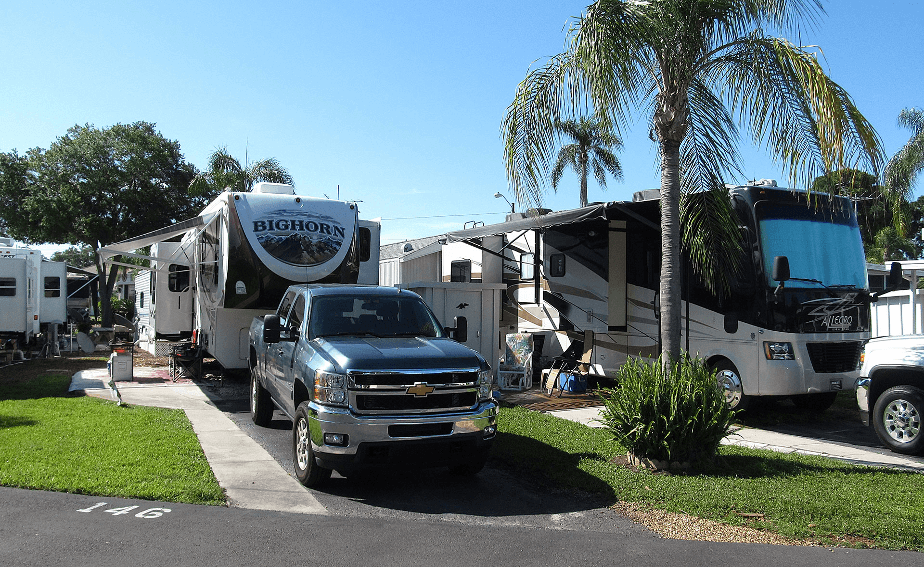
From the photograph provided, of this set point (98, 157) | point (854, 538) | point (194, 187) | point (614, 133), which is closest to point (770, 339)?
point (614, 133)

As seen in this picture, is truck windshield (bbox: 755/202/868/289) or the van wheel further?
the van wheel

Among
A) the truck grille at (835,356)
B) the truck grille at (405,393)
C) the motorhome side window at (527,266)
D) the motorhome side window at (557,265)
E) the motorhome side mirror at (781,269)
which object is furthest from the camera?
the motorhome side window at (527,266)

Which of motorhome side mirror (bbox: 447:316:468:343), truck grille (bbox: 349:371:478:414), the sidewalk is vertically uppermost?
motorhome side mirror (bbox: 447:316:468:343)

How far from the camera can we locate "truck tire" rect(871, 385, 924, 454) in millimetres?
8094

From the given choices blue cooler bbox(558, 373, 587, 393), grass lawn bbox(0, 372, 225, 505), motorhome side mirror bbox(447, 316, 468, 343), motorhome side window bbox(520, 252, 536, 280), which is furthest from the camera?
motorhome side window bbox(520, 252, 536, 280)

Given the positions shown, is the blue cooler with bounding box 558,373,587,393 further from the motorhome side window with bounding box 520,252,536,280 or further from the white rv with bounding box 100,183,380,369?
the white rv with bounding box 100,183,380,369

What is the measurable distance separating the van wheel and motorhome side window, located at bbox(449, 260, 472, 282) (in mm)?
8310

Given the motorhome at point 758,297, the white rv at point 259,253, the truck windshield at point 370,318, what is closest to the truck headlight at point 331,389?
the truck windshield at point 370,318

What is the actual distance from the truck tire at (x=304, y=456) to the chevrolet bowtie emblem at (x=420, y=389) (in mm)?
1037

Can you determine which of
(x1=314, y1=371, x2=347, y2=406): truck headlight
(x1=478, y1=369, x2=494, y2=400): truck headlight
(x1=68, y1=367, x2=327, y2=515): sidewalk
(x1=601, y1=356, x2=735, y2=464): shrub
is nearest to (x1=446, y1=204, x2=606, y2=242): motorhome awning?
(x1=601, y1=356, x2=735, y2=464): shrub

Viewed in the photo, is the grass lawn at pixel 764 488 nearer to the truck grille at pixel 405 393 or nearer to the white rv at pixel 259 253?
the truck grille at pixel 405 393

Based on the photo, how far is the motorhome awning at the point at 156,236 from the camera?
13.4 m

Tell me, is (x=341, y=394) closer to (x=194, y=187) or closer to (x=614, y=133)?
(x=614, y=133)

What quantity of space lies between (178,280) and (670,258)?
12.2m
